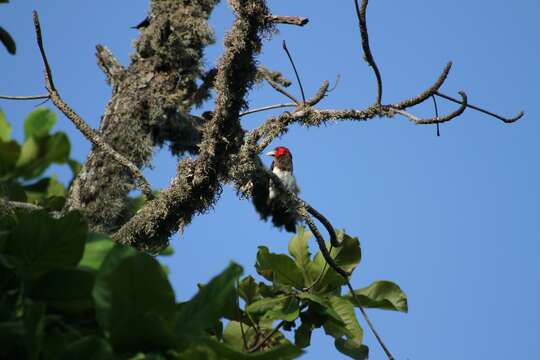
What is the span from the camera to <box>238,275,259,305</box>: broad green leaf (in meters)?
1.80

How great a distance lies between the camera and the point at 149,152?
3807 millimetres

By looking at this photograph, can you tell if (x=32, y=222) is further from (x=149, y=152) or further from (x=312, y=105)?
(x=149, y=152)

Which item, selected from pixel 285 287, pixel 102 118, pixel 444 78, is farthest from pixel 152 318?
pixel 102 118

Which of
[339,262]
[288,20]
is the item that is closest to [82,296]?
[339,262]

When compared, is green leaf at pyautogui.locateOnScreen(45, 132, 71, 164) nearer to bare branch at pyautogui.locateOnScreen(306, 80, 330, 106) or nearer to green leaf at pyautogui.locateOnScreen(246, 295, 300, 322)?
green leaf at pyautogui.locateOnScreen(246, 295, 300, 322)

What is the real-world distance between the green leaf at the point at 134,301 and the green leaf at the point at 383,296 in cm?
107

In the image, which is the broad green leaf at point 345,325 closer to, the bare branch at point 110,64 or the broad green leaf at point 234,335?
the broad green leaf at point 234,335

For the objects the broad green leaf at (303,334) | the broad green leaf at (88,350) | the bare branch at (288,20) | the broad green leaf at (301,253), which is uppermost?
the bare branch at (288,20)

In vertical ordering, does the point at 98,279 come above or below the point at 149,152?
below

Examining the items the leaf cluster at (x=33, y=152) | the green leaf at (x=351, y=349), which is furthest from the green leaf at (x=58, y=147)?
the green leaf at (x=351, y=349)

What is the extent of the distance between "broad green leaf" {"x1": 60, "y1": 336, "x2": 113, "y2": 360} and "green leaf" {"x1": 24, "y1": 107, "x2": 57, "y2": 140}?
0.53 meters

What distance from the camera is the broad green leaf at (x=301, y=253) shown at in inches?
75.1

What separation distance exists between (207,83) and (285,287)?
2.53m

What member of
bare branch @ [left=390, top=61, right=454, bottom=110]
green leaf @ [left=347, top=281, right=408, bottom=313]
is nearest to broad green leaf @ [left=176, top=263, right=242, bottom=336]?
green leaf @ [left=347, top=281, right=408, bottom=313]
